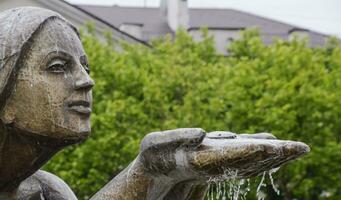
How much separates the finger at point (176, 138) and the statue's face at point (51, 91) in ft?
0.96

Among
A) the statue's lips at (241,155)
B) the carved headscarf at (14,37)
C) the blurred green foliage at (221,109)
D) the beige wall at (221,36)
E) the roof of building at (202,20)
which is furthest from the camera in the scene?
the roof of building at (202,20)

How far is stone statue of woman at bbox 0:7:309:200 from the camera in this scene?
3533mm

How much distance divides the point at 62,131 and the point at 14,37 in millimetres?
424

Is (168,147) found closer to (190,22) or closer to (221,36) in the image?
(221,36)

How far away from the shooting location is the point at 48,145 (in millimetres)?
3711

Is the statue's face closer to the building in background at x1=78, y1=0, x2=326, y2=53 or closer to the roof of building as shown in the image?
the building in background at x1=78, y1=0, x2=326, y2=53

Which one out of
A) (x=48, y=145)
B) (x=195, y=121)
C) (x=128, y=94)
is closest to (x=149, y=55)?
(x=128, y=94)

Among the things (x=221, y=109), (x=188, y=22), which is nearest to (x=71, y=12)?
(x=221, y=109)

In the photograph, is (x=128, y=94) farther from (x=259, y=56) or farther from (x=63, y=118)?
(x=63, y=118)

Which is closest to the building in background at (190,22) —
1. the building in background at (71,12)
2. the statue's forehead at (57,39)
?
the building in background at (71,12)

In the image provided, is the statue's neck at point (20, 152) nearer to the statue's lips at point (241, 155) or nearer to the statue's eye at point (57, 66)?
the statue's eye at point (57, 66)

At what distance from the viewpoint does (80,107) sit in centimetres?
373

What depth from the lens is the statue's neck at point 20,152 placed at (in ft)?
12.1

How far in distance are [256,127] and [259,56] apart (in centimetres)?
470
